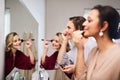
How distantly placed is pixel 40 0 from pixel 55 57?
426mm

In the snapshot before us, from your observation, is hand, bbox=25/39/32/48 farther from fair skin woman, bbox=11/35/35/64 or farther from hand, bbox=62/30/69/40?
hand, bbox=62/30/69/40

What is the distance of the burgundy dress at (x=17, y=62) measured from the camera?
1.49m

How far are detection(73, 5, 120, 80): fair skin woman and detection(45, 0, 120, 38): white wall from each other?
0.41m

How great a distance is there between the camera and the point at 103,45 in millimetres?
1151

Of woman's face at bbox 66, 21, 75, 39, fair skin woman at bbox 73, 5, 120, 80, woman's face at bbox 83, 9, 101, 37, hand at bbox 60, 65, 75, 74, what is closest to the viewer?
fair skin woman at bbox 73, 5, 120, 80

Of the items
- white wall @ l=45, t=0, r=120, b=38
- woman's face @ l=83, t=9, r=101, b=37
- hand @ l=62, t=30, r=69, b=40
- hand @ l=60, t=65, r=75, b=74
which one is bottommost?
hand @ l=60, t=65, r=75, b=74

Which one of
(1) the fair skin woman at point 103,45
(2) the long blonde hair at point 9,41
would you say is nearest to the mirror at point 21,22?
(2) the long blonde hair at point 9,41

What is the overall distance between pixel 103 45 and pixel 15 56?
0.64 metres

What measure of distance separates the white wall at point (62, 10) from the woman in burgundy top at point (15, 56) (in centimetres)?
20

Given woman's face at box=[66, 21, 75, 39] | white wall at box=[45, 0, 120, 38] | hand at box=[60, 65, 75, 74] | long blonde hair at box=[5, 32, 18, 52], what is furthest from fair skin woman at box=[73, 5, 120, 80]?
long blonde hair at box=[5, 32, 18, 52]

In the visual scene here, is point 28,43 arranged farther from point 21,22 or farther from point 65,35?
point 65,35

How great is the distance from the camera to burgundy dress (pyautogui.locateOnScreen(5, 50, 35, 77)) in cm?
149

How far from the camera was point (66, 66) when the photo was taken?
148 cm

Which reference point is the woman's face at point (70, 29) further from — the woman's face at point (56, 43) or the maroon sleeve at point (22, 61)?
the maroon sleeve at point (22, 61)
